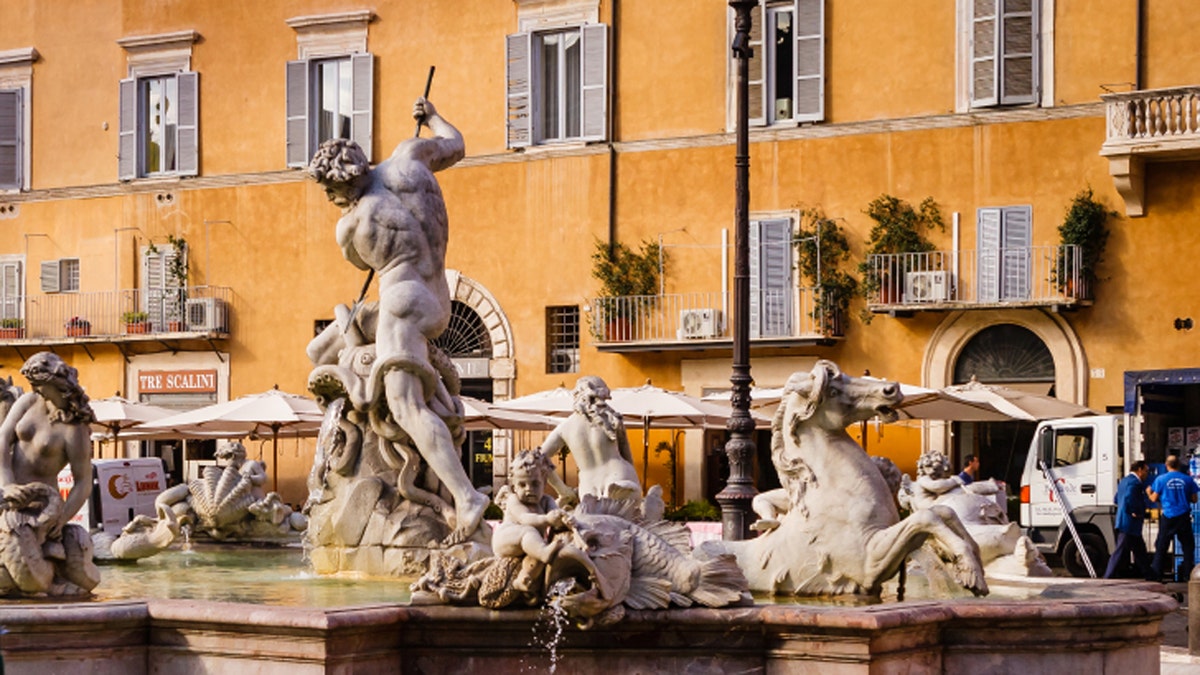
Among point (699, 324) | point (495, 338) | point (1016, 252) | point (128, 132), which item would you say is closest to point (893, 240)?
point (1016, 252)

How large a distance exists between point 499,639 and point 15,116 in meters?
29.4

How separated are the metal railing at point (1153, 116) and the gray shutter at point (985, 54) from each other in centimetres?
197

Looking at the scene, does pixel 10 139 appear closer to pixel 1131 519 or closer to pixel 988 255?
pixel 988 255

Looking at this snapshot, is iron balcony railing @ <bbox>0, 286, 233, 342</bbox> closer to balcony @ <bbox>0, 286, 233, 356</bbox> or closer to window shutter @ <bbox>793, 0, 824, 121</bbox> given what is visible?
balcony @ <bbox>0, 286, 233, 356</bbox>

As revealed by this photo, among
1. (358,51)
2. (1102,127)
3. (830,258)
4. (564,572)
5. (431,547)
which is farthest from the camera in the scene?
(358,51)

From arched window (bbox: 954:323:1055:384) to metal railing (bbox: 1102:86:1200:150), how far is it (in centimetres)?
296

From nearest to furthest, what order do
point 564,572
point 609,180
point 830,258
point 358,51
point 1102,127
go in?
point 564,572, point 1102,127, point 830,258, point 609,180, point 358,51

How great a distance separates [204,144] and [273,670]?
27.0m

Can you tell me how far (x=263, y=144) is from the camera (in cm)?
3219

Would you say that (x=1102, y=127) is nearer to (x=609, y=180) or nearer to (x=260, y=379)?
A: (x=609, y=180)

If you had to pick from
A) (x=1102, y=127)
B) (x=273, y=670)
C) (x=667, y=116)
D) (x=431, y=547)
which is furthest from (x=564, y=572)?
(x=667, y=116)

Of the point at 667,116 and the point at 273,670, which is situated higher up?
the point at 667,116

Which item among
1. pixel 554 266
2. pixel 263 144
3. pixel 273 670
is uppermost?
pixel 263 144

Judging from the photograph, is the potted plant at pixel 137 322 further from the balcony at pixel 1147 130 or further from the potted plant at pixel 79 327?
the balcony at pixel 1147 130
